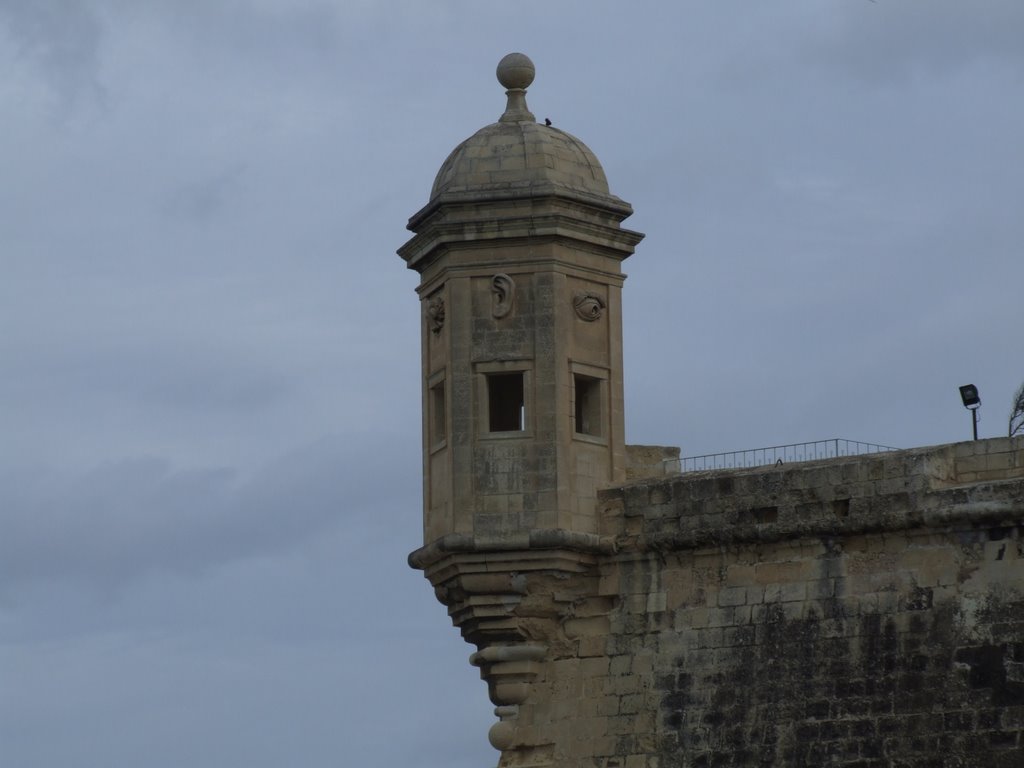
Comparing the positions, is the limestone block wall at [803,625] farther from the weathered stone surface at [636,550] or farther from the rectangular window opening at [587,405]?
the rectangular window opening at [587,405]

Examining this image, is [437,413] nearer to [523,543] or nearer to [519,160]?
[523,543]

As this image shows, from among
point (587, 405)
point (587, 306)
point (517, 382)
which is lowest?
point (587, 405)

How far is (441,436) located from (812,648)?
450cm

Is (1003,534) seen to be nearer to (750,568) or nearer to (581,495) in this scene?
(750,568)

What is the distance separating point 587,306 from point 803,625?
401cm

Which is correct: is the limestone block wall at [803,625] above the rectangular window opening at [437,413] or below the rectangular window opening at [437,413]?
below

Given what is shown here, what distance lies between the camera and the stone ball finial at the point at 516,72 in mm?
27891

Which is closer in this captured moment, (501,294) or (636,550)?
(636,550)

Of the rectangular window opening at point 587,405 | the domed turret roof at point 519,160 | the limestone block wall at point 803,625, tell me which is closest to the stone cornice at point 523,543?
the limestone block wall at point 803,625

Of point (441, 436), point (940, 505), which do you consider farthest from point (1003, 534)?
point (441, 436)

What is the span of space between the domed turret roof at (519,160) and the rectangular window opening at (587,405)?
1839mm

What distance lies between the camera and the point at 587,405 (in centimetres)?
2727

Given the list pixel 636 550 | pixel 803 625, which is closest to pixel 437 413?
pixel 636 550

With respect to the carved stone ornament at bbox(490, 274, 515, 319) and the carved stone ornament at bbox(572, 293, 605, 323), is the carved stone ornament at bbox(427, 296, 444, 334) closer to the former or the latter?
the carved stone ornament at bbox(490, 274, 515, 319)
